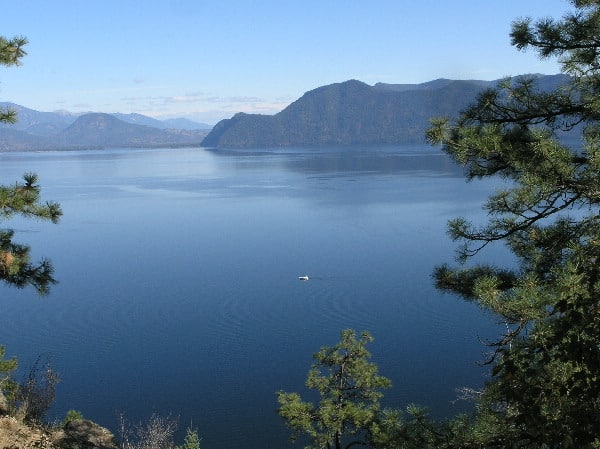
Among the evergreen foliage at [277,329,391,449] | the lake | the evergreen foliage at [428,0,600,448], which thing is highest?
the evergreen foliage at [428,0,600,448]

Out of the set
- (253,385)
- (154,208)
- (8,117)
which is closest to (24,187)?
(8,117)

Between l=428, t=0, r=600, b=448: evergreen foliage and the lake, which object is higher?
l=428, t=0, r=600, b=448: evergreen foliage

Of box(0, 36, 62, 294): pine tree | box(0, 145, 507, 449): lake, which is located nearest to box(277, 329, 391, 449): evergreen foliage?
box(0, 145, 507, 449): lake

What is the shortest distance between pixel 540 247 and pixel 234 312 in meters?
27.0

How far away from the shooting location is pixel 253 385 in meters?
24.2

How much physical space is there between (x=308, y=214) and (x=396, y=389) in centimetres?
4087

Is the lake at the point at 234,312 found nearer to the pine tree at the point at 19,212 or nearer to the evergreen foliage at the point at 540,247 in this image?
the evergreen foliage at the point at 540,247

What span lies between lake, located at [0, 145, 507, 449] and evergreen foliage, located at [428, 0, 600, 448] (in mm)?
10483

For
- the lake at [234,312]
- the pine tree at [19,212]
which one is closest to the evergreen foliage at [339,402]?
the lake at [234,312]

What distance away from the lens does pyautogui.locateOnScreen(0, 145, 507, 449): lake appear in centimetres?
2345

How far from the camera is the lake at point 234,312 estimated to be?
23.5 metres

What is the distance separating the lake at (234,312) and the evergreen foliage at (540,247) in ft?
34.4

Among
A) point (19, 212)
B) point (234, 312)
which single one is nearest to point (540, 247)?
point (19, 212)

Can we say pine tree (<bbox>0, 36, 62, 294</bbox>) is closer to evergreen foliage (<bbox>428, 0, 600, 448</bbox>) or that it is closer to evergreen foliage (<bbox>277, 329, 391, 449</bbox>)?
evergreen foliage (<bbox>428, 0, 600, 448</bbox>)
